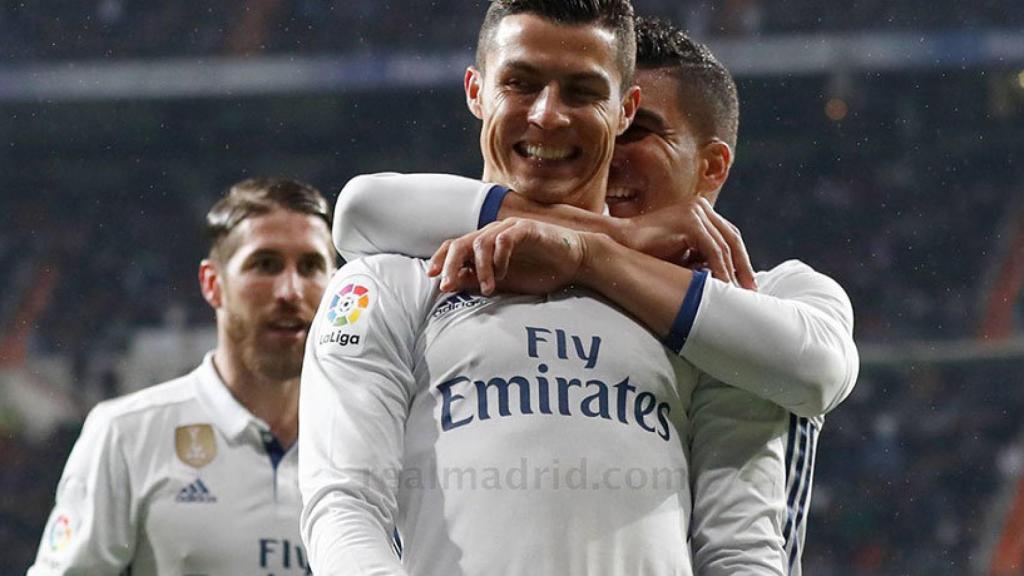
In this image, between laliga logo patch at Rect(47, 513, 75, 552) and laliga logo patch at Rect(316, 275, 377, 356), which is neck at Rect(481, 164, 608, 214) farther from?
laliga logo patch at Rect(47, 513, 75, 552)

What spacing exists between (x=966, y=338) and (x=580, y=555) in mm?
10972

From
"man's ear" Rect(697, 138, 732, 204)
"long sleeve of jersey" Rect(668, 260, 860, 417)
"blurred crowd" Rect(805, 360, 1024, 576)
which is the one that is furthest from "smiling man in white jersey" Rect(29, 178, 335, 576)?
"blurred crowd" Rect(805, 360, 1024, 576)

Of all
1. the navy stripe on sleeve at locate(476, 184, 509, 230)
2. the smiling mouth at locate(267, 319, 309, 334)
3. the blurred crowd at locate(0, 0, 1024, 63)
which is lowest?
the navy stripe on sleeve at locate(476, 184, 509, 230)

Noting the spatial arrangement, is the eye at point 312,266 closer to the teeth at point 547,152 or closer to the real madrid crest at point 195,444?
the real madrid crest at point 195,444

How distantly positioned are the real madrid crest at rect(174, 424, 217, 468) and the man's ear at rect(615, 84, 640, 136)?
5.68 ft

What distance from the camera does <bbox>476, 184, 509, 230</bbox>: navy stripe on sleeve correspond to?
1789 millimetres

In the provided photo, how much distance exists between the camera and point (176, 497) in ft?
10.7

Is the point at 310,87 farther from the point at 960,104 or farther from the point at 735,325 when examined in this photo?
the point at 735,325

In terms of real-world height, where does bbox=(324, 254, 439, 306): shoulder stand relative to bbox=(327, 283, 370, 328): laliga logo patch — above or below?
above

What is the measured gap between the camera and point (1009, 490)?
11.0 metres

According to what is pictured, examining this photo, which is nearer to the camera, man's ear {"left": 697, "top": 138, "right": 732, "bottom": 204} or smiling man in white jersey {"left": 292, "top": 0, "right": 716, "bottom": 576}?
smiling man in white jersey {"left": 292, "top": 0, "right": 716, "bottom": 576}

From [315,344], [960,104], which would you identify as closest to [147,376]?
[960,104]

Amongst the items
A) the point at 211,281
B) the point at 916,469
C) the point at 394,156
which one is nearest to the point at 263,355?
the point at 211,281

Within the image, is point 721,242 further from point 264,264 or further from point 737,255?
point 264,264
